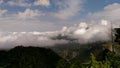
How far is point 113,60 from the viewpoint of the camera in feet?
481

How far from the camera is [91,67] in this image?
12738cm

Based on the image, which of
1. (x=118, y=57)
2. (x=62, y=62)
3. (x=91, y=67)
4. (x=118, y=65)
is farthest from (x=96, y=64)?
(x=62, y=62)

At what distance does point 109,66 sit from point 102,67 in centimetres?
410

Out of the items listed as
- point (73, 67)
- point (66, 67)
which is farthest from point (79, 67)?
point (66, 67)

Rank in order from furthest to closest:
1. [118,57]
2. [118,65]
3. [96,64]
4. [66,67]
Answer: [66,67] → [118,57] → [118,65] → [96,64]

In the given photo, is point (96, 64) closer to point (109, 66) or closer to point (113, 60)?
point (109, 66)

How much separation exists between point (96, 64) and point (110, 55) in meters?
33.5

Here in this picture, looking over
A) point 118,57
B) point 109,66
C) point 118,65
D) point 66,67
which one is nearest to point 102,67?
point 109,66

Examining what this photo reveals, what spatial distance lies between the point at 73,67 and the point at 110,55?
23.5 meters

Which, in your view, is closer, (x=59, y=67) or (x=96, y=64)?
(x=96, y=64)

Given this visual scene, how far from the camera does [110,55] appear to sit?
6201 inches

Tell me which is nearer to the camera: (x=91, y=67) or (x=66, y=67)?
(x=91, y=67)

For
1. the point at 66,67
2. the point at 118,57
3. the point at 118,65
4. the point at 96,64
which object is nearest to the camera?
the point at 96,64

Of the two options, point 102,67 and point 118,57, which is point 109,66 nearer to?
point 102,67
